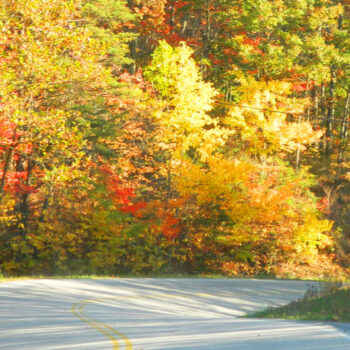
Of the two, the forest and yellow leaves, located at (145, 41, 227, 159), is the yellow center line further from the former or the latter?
yellow leaves, located at (145, 41, 227, 159)

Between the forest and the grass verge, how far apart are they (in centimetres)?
1189

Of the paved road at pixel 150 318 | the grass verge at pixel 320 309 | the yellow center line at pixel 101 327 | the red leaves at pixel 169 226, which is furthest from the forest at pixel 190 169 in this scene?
the grass verge at pixel 320 309

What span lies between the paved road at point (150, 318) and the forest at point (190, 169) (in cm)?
633

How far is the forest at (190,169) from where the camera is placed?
3466cm

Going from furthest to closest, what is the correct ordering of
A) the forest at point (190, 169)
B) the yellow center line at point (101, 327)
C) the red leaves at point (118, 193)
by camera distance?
1. the forest at point (190, 169)
2. the red leaves at point (118, 193)
3. the yellow center line at point (101, 327)

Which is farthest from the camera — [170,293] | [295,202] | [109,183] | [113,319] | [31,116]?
[295,202]

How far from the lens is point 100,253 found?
117 ft

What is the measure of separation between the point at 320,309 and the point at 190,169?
802 inches

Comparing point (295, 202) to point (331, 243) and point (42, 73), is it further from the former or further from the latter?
point (42, 73)

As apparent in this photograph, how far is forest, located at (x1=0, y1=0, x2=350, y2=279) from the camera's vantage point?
34.7m

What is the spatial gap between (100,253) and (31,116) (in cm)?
1405

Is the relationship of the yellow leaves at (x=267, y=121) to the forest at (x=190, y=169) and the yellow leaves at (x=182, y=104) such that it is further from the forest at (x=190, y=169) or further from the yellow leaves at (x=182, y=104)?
the yellow leaves at (x=182, y=104)

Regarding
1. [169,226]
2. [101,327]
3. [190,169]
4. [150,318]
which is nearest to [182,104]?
[190,169]

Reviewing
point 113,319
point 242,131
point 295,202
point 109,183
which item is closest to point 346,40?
point 242,131
